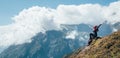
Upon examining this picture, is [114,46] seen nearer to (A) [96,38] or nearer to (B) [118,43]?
(B) [118,43]

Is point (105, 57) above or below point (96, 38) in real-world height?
below

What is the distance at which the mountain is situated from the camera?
131 metres

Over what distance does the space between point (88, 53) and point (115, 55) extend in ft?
58.7

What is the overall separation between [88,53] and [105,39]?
39.6 feet

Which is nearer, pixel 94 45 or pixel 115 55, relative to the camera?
pixel 115 55

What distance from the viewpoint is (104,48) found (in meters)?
139

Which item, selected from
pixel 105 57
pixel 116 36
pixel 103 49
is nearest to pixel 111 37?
pixel 116 36

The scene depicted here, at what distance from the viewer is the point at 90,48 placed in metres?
147

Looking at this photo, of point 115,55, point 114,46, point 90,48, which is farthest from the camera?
point 90,48

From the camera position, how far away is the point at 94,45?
14712 cm

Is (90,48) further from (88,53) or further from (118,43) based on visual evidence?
(118,43)

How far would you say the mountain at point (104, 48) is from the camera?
13138cm

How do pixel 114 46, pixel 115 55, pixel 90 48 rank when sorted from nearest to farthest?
pixel 115 55 < pixel 114 46 < pixel 90 48

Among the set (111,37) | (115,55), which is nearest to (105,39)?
(111,37)
